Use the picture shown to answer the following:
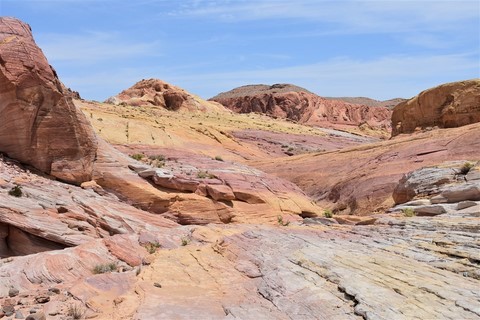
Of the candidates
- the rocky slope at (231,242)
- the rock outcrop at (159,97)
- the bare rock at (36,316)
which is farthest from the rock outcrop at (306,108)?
the bare rock at (36,316)

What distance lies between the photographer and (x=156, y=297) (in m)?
9.75

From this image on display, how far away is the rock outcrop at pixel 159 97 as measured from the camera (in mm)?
63016

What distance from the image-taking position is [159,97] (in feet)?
213

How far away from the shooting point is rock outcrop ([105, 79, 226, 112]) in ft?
207

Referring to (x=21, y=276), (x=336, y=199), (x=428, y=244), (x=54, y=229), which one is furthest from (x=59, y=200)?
(x=336, y=199)

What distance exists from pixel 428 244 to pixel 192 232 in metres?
7.82

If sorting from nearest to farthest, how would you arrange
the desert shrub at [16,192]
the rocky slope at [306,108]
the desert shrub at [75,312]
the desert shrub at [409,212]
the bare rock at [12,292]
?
the desert shrub at [75,312] < the bare rock at [12,292] < the desert shrub at [16,192] < the desert shrub at [409,212] < the rocky slope at [306,108]

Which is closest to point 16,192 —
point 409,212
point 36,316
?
point 36,316

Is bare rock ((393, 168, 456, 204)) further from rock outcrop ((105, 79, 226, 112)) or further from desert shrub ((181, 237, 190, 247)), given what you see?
rock outcrop ((105, 79, 226, 112))

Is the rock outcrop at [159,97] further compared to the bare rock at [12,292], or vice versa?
the rock outcrop at [159,97]

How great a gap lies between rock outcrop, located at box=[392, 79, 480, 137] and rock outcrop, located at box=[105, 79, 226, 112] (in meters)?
33.1

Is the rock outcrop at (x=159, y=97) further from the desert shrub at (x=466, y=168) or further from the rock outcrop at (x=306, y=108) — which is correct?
the desert shrub at (x=466, y=168)

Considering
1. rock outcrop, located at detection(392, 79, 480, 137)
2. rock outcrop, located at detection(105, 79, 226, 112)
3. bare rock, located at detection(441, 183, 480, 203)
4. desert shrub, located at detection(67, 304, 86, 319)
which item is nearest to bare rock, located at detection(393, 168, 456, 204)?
bare rock, located at detection(441, 183, 480, 203)

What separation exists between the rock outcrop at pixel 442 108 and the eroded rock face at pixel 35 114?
957 inches
